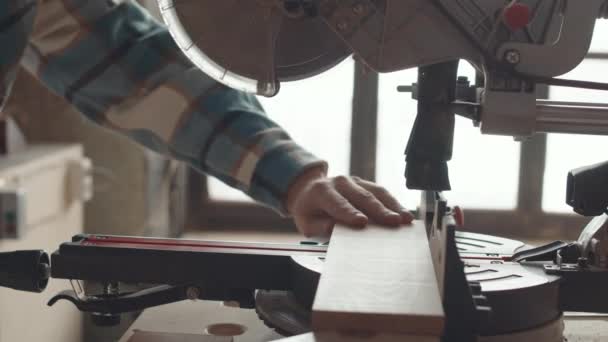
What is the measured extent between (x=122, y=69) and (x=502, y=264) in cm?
72

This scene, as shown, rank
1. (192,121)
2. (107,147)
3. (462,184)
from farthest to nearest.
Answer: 1. (462,184)
2. (107,147)
3. (192,121)

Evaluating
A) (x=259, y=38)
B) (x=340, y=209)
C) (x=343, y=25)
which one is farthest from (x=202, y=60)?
(x=340, y=209)

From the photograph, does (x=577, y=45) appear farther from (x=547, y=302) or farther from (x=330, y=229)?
(x=330, y=229)

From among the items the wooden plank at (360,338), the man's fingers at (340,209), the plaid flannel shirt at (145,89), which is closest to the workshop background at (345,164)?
the plaid flannel shirt at (145,89)

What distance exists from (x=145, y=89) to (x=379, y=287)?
727mm

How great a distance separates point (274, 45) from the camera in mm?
991

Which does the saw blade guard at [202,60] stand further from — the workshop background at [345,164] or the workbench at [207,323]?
the workshop background at [345,164]

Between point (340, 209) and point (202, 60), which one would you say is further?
point (340, 209)

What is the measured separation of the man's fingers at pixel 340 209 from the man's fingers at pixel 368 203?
0.01 meters

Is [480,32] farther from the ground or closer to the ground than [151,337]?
farther from the ground

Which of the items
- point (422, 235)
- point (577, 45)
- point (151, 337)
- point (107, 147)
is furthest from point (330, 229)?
point (107, 147)

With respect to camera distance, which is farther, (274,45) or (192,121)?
(192,121)

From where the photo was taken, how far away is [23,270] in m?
1.02

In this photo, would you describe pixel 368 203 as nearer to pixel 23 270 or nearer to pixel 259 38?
pixel 259 38
